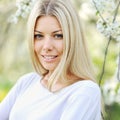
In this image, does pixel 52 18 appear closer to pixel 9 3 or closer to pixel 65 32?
pixel 65 32

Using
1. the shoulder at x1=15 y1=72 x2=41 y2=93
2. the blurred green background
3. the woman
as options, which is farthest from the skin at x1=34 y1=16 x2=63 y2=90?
the blurred green background

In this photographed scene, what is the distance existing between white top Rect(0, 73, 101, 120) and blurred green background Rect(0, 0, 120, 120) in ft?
12.9

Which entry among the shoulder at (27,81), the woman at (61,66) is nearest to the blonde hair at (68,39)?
the woman at (61,66)

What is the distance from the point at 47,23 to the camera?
2590 mm

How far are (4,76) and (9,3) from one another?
1.05 m

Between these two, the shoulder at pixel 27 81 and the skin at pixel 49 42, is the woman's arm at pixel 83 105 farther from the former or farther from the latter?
the shoulder at pixel 27 81

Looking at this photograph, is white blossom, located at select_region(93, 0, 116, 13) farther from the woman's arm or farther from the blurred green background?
the blurred green background

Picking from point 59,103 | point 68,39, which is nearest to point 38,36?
point 68,39

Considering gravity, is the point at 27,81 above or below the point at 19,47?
above

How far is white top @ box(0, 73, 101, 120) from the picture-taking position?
8.29 ft

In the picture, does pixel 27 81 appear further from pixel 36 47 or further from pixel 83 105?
pixel 83 105

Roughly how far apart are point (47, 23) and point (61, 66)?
0.60 feet

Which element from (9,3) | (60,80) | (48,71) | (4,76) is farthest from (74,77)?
(4,76)

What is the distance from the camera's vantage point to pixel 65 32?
100.0 inches
